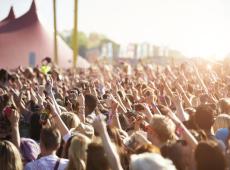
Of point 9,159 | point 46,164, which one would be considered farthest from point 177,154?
point 9,159

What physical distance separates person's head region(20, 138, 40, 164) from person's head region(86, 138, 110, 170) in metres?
1.19

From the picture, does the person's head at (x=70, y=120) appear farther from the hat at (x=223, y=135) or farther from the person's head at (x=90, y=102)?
the hat at (x=223, y=135)

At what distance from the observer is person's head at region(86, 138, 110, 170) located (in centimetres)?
423

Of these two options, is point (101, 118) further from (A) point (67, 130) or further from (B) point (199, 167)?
(A) point (67, 130)

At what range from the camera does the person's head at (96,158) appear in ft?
13.9

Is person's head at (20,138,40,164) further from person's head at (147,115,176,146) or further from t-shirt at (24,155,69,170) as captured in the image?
person's head at (147,115,176,146)

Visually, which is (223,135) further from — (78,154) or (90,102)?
(90,102)

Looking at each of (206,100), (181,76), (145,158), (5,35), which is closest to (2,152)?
(145,158)

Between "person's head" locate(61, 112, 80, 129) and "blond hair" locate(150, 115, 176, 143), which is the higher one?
"blond hair" locate(150, 115, 176, 143)

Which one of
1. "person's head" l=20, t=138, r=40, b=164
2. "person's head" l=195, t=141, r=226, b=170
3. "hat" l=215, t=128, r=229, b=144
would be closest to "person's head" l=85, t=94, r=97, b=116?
"person's head" l=20, t=138, r=40, b=164

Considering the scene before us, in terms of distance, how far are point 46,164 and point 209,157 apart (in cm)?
146

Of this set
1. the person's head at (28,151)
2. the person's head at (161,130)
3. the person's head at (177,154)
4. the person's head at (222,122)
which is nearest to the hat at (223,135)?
the person's head at (222,122)

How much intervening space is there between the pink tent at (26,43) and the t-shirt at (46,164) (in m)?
25.9

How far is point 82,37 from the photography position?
15975 cm
